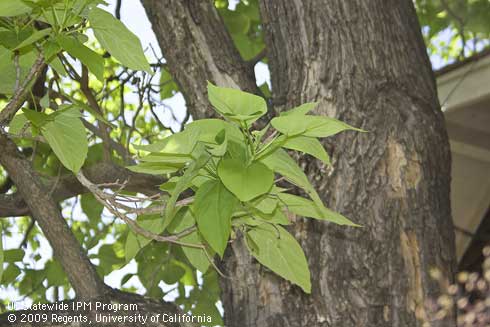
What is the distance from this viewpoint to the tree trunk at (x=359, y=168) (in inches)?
61.1

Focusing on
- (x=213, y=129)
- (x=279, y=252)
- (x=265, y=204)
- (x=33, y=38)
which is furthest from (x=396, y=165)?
(x=33, y=38)

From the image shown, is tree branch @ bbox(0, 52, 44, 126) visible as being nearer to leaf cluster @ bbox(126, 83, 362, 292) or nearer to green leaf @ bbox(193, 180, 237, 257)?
leaf cluster @ bbox(126, 83, 362, 292)

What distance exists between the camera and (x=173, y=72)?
1.80 meters

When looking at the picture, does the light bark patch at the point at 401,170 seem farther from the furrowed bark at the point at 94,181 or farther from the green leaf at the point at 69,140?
the green leaf at the point at 69,140

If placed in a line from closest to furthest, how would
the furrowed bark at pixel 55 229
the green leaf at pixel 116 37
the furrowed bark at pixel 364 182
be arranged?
the green leaf at pixel 116 37
the furrowed bark at pixel 55 229
the furrowed bark at pixel 364 182

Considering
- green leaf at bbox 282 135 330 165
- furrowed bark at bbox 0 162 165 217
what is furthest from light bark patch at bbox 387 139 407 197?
green leaf at bbox 282 135 330 165

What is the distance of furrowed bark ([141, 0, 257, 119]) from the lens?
1747 millimetres

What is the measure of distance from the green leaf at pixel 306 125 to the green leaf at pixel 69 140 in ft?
0.97

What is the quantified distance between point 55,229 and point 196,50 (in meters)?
0.65

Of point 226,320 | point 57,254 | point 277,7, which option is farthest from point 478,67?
point 57,254

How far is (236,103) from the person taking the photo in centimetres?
77

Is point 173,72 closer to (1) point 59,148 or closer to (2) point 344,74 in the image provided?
(2) point 344,74

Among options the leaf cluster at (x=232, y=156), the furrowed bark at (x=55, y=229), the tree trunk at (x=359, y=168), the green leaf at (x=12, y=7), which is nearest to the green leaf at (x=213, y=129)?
the leaf cluster at (x=232, y=156)

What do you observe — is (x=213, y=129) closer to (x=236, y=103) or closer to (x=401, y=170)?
(x=236, y=103)
